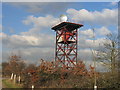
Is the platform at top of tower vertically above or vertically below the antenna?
below

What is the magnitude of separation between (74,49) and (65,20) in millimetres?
5432

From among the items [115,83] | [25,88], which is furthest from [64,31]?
[115,83]

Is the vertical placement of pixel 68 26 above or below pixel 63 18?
below

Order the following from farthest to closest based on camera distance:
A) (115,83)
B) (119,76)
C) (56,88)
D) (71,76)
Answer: (71,76), (56,88), (119,76), (115,83)

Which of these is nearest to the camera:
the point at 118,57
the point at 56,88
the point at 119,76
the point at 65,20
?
the point at 119,76

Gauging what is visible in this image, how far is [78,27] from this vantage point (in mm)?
34000

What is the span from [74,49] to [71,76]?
623 inches

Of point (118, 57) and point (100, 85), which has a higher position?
point (118, 57)

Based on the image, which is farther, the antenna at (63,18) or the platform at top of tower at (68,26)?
the antenna at (63,18)

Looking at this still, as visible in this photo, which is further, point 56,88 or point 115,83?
point 56,88

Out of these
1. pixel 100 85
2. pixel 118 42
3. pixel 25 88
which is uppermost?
pixel 118 42

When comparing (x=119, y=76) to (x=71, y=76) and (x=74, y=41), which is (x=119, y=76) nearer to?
(x=71, y=76)

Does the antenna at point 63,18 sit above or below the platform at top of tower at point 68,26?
above

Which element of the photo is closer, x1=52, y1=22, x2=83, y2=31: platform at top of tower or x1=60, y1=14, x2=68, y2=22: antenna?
x1=52, y1=22, x2=83, y2=31: platform at top of tower
